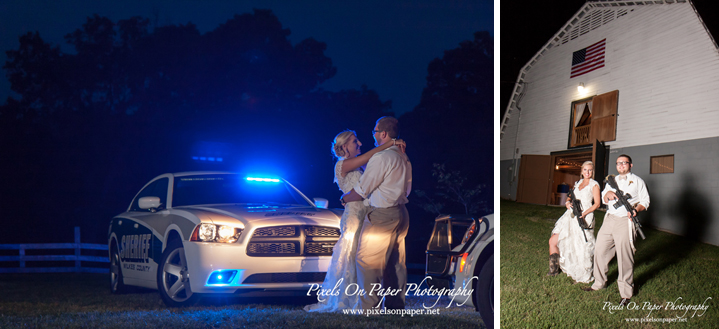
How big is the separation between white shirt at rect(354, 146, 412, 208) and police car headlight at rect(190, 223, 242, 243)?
1288 millimetres

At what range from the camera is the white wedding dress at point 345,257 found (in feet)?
13.0

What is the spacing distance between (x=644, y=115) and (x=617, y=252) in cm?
236

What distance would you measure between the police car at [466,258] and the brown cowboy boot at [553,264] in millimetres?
2038

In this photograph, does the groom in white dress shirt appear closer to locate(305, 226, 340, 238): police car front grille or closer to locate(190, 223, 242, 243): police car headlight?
locate(305, 226, 340, 238): police car front grille

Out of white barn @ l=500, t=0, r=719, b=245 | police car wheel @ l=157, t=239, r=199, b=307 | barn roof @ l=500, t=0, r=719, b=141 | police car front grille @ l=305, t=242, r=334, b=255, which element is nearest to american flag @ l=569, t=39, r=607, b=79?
white barn @ l=500, t=0, r=719, b=245

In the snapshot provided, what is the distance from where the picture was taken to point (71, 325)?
3.59 meters

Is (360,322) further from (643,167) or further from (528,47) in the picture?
(528,47)

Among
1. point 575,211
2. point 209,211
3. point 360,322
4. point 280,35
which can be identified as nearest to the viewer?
point 360,322

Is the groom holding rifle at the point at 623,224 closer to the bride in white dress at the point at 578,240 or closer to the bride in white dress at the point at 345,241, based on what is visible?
the bride in white dress at the point at 578,240

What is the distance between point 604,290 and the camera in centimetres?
489

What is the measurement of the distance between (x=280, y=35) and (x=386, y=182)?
61.6 ft

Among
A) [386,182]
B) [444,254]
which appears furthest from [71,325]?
[444,254]

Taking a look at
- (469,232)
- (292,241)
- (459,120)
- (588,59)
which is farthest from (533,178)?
(459,120)

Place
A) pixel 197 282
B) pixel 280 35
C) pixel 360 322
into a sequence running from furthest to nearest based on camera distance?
pixel 280 35, pixel 197 282, pixel 360 322
